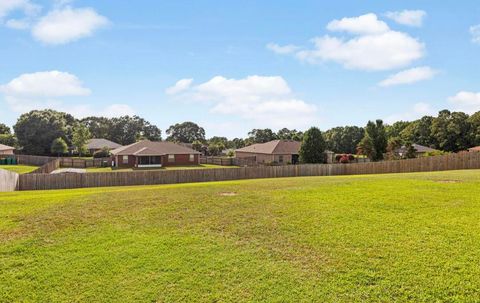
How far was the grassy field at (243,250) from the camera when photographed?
7.20m

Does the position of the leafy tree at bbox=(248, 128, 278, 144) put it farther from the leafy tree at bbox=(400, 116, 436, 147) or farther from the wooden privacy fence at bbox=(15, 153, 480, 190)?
the wooden privacy fence at bbox=(15, 153, 480, 190)

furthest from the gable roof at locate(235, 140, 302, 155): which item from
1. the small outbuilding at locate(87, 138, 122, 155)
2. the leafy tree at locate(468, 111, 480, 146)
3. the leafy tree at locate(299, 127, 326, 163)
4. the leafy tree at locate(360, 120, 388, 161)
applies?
the small outbuilding at locate(87, 138, 122, 155)

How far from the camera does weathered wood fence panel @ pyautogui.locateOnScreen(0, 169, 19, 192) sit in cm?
2006

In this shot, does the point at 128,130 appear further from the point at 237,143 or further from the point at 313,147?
the point at 313,147

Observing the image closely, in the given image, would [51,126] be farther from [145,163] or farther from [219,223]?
[219,223]

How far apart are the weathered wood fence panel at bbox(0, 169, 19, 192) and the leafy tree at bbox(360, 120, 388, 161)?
45934mm

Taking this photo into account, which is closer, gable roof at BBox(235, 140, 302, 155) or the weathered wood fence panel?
the weathered wood fence panel

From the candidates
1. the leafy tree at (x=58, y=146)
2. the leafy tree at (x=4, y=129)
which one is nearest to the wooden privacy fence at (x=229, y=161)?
the leafy tree at (x=58, y=146)

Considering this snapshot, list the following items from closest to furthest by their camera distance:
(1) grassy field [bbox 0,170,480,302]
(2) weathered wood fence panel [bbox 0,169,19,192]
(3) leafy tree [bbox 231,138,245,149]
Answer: (1) grassy field [bbox 0,170,480,302] < (2) weathered wood fence panel [bbox 0,169,19,192] < (3) leafy tree [bbox 231,138,245,149]

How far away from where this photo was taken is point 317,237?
9.52 m

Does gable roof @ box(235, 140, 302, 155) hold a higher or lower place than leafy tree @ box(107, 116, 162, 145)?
lower

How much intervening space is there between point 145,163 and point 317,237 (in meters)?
46.4

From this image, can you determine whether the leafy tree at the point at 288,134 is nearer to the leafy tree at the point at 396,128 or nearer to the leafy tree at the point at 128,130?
the leafy tree at the point at 396,128

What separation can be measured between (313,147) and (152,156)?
76.5 feet
